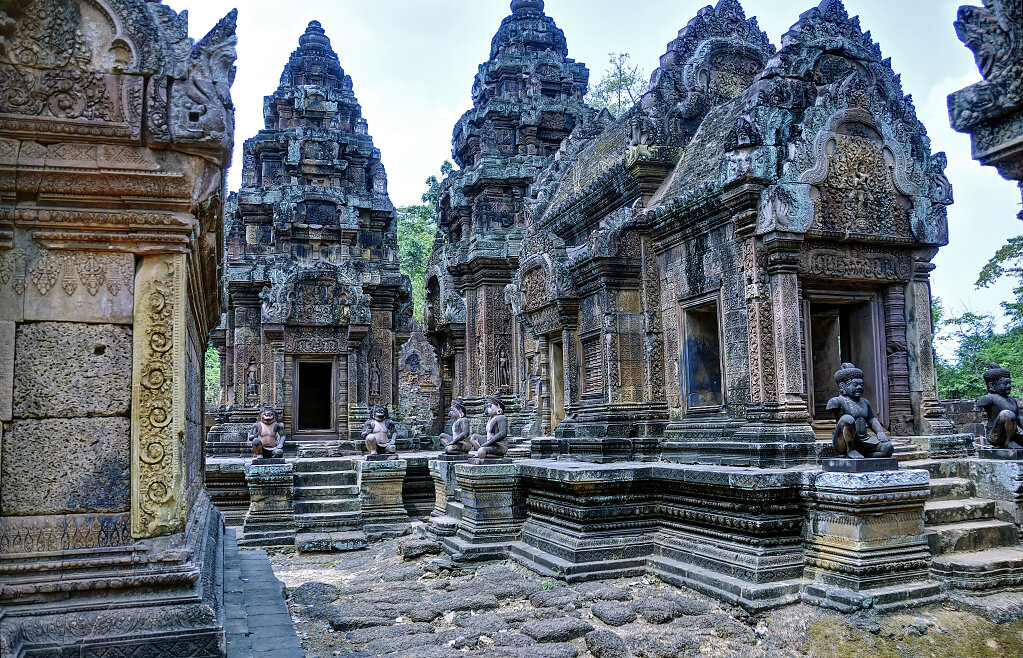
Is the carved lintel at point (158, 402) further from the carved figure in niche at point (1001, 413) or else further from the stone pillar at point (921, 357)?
the stone pillar at point (921, 357)

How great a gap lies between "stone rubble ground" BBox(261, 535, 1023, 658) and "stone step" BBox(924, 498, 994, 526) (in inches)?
42.2

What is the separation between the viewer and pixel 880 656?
5137 mm

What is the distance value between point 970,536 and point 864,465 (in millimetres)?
1484

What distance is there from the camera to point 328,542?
1010cm

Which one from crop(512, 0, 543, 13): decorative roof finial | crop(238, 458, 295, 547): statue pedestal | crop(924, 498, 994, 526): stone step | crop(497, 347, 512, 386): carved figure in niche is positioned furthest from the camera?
crop(512, 0, 543, 13): decorative roof finial

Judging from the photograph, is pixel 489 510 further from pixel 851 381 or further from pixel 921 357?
pixel 921 357

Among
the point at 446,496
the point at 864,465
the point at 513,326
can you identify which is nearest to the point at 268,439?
the point at 446,496

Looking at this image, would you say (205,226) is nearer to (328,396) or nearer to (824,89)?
(824,89)

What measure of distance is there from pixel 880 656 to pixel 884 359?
4034 millimetres

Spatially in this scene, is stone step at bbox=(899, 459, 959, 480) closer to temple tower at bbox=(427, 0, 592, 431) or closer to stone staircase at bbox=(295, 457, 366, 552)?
stone staircase at bbox=(295, 457, 366, 552)

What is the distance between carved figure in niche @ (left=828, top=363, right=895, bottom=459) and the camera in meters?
6.08

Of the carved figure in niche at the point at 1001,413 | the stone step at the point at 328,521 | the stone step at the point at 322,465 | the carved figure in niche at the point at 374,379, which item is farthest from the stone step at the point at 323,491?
the carved figure in niche at the point at 1001,413

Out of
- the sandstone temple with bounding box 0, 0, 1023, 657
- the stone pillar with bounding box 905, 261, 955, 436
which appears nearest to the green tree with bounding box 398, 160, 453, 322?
the sandstone temple with bounding box 0, 0, 1023, 657

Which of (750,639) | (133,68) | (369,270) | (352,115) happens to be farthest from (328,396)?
(133,68)
